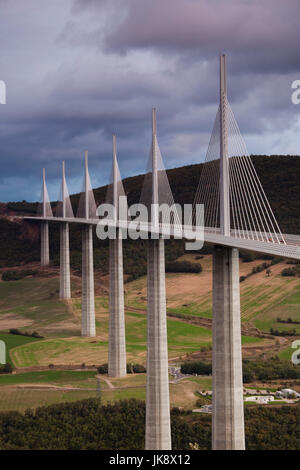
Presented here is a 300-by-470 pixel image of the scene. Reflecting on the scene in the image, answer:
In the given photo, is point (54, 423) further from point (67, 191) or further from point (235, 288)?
point (67, 191)

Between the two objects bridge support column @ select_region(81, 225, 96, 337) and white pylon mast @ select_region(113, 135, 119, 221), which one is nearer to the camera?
white pylon mast @ select_region(113, 135, 119, 221)

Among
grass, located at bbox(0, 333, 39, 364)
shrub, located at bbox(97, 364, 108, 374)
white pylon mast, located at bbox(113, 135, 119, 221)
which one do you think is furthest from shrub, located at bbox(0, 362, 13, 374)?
A: white pylon mast, located at bbox(113, 135, 119, 221)

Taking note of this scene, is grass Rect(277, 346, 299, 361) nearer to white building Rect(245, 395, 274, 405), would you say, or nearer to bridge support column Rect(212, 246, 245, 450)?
white building Rect(245, 395, 274, 405)

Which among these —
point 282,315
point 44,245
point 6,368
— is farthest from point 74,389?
point 44,245

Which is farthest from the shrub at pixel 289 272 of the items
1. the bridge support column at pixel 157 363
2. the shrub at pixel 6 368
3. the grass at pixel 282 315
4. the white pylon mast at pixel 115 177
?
the bridge support column at pixel 157 363

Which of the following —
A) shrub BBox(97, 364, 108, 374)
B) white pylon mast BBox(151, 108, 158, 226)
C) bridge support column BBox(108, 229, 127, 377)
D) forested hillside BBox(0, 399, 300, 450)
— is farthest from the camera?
shrub BBox(97, 364, 108, 374)

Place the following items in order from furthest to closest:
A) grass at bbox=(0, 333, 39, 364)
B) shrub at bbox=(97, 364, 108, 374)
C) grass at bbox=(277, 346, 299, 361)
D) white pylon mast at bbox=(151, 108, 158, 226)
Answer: grass at bbox=(0, 333, 39, 364)
grass at bbox=(277, 346, 299, 361)
shrub at bbox=(97, 364, 108, 374)
white pylon mast at bbox=(151, 108, 158, 226)
